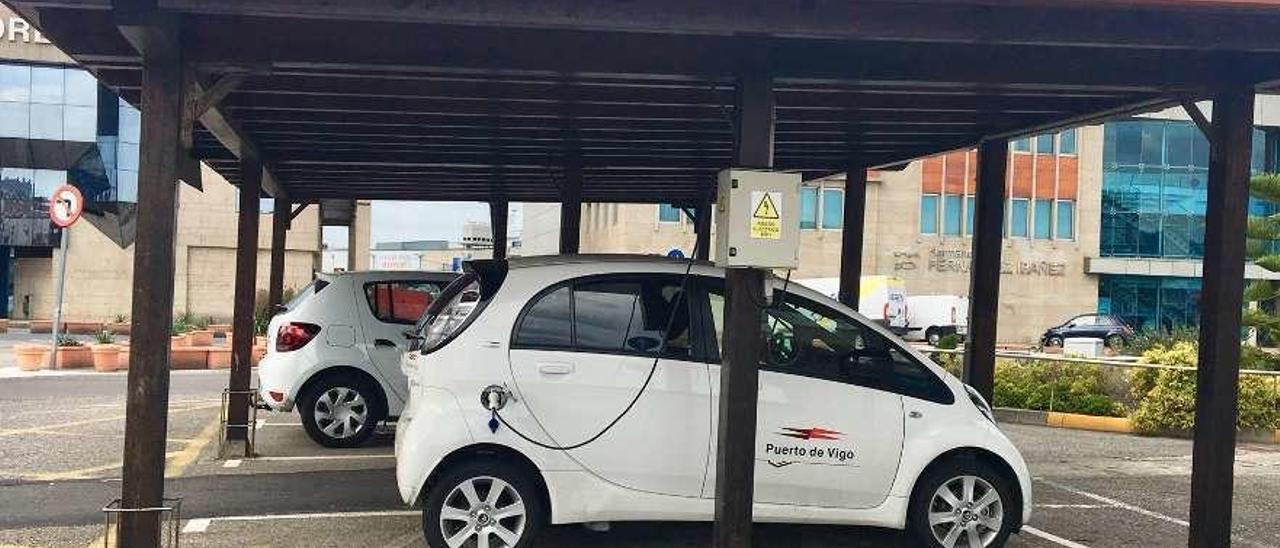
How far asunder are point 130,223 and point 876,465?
34.8 meters

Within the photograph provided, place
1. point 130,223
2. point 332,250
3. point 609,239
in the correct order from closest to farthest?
point 130,223
point 609,239
point 332,250

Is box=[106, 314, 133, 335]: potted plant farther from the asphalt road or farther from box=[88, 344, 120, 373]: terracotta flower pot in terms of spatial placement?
the asphalt road

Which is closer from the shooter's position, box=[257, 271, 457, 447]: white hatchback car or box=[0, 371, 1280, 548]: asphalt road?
box=[0, 371, 1280, 548]: asphalt road

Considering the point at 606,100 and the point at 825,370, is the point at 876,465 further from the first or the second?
the point at 606,100

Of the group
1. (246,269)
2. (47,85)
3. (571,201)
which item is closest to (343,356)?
(246,269)

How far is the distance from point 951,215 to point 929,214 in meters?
0.99

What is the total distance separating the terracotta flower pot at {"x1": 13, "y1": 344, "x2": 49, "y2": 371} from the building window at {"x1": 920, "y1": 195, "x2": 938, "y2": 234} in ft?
104

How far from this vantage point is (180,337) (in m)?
21.2

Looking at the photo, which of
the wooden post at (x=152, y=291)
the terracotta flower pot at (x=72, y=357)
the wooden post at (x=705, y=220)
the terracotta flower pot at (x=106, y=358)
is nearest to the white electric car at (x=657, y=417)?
the wooden post at (x=152, y=291)

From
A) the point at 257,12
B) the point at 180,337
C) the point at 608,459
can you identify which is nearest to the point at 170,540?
the point at 608,459

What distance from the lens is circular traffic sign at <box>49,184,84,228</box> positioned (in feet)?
52.5

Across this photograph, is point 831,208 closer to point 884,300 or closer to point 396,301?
point 884,300

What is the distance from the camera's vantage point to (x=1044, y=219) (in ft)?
139

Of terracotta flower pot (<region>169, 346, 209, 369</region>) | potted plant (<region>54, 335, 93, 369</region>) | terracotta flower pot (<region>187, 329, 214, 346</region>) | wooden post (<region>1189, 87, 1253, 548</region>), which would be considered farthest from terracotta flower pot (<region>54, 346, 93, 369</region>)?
wooden post (<region>1189, 87, 1253, 548</region>)
